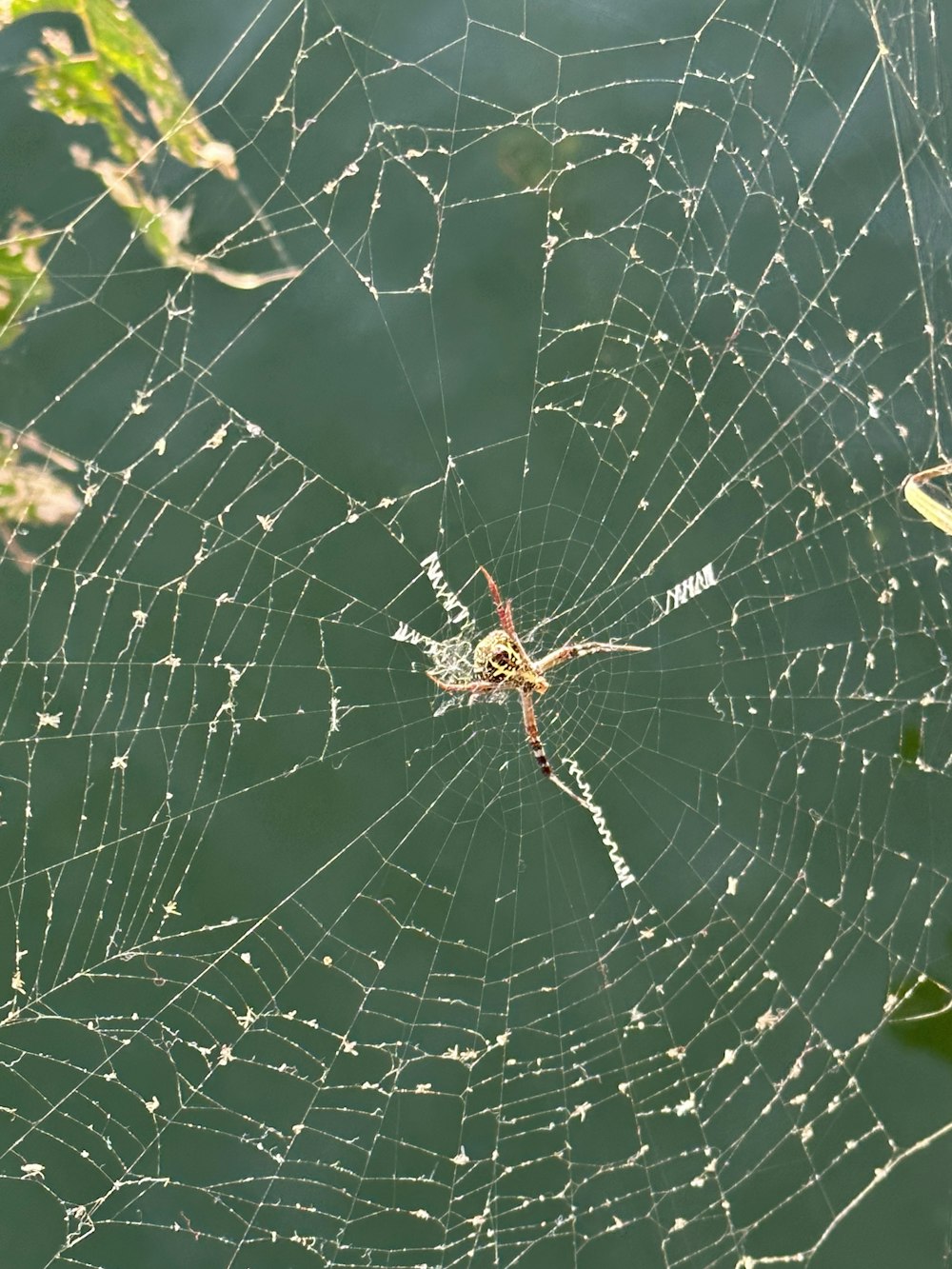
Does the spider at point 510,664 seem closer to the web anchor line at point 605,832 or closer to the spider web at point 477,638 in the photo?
the spider web at point 477,638

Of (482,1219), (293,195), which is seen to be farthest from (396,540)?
(482,1219)

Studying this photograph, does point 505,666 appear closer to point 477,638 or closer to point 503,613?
point 503,613

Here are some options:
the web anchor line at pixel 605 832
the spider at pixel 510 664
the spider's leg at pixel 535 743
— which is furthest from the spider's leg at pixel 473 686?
the web anchor line at pixel 605 832

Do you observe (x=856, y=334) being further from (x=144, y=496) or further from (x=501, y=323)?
(x=144, y=496)

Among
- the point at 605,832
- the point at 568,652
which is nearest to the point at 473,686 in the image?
the point at 568,652

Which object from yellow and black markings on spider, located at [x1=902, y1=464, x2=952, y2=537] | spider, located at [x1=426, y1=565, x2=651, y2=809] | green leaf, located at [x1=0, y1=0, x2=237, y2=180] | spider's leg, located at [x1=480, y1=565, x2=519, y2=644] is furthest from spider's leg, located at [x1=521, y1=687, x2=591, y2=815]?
green leaf, located at [x1=0, y1=0, x2=237, y2=180]

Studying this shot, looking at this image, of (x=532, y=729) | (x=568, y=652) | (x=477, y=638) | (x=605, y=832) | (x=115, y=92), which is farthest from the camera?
(x=605, y=832)
